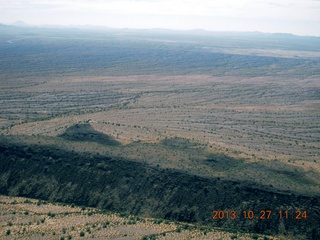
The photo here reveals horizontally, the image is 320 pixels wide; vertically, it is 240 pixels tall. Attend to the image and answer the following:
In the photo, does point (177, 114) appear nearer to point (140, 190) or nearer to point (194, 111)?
point (194, 111)

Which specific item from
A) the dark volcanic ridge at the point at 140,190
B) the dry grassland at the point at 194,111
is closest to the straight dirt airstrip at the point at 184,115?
the dry grassland at the point at 194,111

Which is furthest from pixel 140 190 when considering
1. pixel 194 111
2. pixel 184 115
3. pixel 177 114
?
pixel 194 111

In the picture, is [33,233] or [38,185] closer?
[33,233]

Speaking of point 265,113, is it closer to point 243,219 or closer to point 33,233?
point 243,219

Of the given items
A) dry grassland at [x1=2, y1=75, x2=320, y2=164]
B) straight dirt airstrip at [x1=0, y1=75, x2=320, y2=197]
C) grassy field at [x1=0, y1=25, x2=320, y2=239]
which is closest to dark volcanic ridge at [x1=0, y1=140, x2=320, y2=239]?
grassy field at [x1=0, y1=25, x2=320, y2=239]

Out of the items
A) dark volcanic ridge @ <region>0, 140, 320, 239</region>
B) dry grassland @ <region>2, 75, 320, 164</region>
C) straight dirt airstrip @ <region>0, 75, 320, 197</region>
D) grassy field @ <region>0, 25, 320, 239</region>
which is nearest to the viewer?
dark volcanic ridge @ <region>0, 140, 320, 239</region>

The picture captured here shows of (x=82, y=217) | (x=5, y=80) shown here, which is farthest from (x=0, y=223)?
(x=5, y=80)

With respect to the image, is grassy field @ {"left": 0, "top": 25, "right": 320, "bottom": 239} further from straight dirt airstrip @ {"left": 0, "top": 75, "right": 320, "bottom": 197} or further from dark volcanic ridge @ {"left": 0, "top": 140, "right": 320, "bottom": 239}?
dark volcanic ridge @ {"left": 0, "top": 140, "right": 320, "bottom": 239}

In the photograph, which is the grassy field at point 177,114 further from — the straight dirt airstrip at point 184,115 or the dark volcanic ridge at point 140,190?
the dark volcanic ridge at point 140,190
